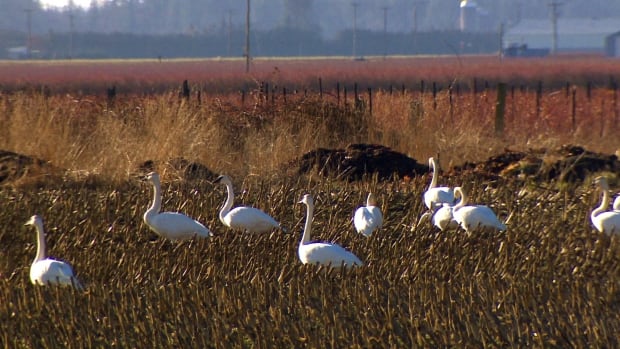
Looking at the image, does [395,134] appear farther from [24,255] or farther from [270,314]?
[270,314]

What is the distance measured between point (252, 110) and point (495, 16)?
158 metres

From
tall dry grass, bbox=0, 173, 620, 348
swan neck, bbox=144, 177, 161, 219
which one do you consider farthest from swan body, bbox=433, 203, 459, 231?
swan neck, bbox=144, 177, 161, 219

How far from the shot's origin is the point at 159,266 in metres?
8.88

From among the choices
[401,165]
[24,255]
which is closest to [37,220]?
[24,255]

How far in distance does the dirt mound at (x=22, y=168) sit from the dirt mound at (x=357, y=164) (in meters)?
2.98

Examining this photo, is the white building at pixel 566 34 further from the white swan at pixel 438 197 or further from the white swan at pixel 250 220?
the white swan at pixel 250 220

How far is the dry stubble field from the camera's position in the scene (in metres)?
6.84

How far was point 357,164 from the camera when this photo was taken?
596 inches

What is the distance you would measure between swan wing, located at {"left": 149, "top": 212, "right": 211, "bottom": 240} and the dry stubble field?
0.23m

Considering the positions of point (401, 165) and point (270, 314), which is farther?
point (401, 165)

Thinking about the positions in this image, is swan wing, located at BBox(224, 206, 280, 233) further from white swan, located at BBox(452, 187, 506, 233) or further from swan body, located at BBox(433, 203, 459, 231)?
white swan, located at BBox(452, 187, 506, 233)

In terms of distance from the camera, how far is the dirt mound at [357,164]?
1483 centimetres

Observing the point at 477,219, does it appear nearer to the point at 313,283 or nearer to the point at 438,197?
the point at 438,197

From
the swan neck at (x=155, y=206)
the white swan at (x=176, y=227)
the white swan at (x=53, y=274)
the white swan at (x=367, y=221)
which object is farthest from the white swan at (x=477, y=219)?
the white swan at (x=53, y=274)
